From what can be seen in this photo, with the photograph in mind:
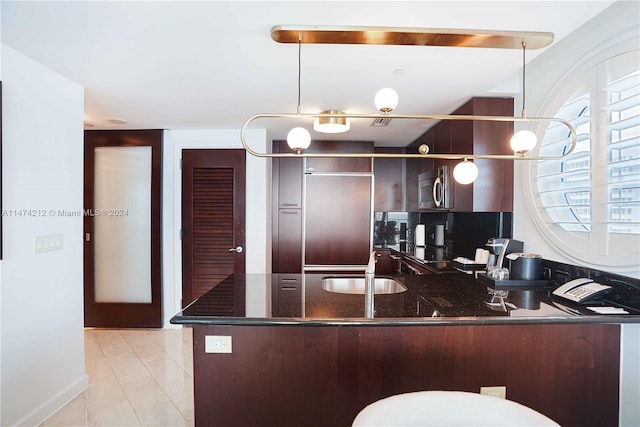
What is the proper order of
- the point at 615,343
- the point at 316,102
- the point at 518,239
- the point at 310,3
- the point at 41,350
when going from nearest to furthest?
the point at 310,3
the point at 615,343
the point at 41,350
the point at 518,239
the point at 316,102

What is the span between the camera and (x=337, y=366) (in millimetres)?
1596

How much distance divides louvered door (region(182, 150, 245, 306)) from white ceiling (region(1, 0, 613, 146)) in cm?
81

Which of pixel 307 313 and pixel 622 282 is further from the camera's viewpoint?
pixel 622 282

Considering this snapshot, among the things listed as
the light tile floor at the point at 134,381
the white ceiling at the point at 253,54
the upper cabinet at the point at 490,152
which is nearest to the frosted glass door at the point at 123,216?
the light tile floor at the point at 134,381

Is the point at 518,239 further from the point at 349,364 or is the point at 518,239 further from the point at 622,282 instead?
the point at 349,364

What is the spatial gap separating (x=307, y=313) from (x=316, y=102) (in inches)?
71.9

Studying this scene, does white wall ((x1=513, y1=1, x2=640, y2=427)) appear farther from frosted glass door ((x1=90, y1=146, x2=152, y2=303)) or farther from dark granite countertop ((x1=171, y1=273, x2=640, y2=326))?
frosted glass door ((x1=90, y1=146, x2=152, y2=303))

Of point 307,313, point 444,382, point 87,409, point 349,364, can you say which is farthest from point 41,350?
point 444,382

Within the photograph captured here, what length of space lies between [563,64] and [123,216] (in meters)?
4.13

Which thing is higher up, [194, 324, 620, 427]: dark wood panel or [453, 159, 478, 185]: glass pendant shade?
[453, 159, 478, 185]: glass pendant shade

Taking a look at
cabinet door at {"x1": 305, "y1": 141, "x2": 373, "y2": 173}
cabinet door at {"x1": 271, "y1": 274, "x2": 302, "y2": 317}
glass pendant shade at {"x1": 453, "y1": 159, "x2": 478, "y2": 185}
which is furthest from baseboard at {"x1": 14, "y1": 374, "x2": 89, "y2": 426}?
cabinet door at {"x1": 305, "y1": 141, "x2": 373, "y2": 173}

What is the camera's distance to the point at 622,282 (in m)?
1.75

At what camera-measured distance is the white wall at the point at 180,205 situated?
3920 mm

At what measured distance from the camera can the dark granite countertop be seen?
4.97ft
